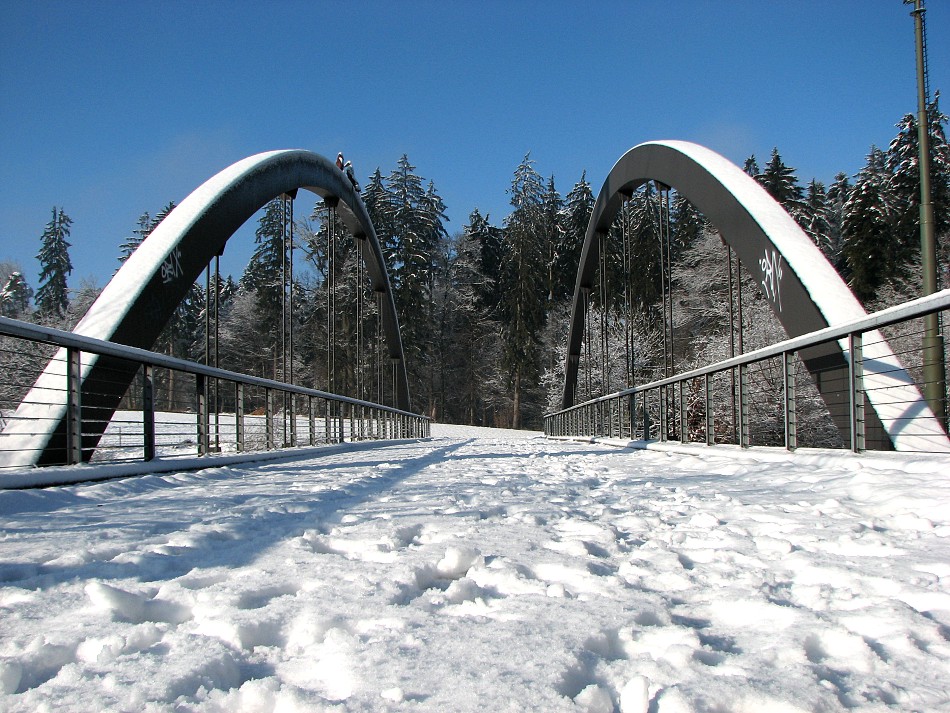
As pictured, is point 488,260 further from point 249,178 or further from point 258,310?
point 249,178

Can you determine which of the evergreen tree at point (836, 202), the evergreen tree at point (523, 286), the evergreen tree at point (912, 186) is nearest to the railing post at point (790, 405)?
the evergreen tree at point (912, 186)

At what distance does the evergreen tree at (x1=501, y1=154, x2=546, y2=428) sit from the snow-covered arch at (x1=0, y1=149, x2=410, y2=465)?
27.8 m

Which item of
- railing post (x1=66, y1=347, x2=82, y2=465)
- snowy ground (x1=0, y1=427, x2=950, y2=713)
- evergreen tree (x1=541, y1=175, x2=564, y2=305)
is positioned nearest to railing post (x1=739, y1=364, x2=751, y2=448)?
snowy ground (x1=0, y1=427, x2=950, y2=713)

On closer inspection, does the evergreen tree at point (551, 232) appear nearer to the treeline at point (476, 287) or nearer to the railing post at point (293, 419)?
the treeline at point (476, 287)

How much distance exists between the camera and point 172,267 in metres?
7.57

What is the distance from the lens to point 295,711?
3.28 ft

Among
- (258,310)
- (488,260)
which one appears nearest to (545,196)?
(488,260)

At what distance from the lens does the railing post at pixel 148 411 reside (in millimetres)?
4762

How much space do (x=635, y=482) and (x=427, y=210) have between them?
133ft

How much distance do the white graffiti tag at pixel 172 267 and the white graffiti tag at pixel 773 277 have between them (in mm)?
6623

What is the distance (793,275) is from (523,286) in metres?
33.6

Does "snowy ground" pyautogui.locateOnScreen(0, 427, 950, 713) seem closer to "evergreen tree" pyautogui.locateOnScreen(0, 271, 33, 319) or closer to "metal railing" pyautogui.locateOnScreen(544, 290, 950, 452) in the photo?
"metal railing" pyautogui.locateOnScreen(544, 290, 950, 452)

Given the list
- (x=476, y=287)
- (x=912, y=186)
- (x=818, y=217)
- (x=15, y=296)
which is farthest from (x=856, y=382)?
(x=15, y=296)

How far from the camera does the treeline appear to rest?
29.5 metres
